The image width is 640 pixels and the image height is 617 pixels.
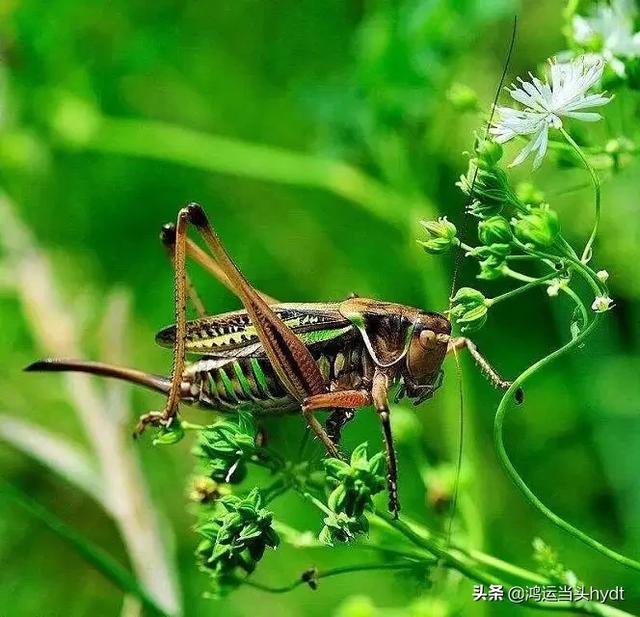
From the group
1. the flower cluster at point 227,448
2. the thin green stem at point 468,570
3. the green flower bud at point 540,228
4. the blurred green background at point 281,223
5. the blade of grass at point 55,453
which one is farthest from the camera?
the blurred green background at point 281,223

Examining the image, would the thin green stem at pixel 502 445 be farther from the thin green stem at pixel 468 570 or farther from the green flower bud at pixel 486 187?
the green flower bud at pixel 486 187

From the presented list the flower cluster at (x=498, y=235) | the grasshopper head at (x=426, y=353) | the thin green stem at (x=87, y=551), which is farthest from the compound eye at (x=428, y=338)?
the thin green stem at (x=87, y=551)

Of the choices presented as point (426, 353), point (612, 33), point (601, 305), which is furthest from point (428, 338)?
point (612, 33)

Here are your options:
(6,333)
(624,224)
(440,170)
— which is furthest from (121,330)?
(624,224)

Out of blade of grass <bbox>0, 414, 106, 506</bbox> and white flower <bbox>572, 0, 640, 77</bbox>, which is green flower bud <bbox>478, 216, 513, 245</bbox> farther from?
blade of grass <bbox>0, 414, 106, 506</bbox>

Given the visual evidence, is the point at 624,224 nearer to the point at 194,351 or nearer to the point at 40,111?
the point at 194,351

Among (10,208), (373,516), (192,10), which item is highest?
(192,10)

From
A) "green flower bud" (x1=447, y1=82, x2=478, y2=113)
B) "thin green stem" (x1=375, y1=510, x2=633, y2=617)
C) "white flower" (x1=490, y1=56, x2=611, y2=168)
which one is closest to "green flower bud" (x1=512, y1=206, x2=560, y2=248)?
"white flower" (x1=490, y1=56, x2=611, y2=168)
